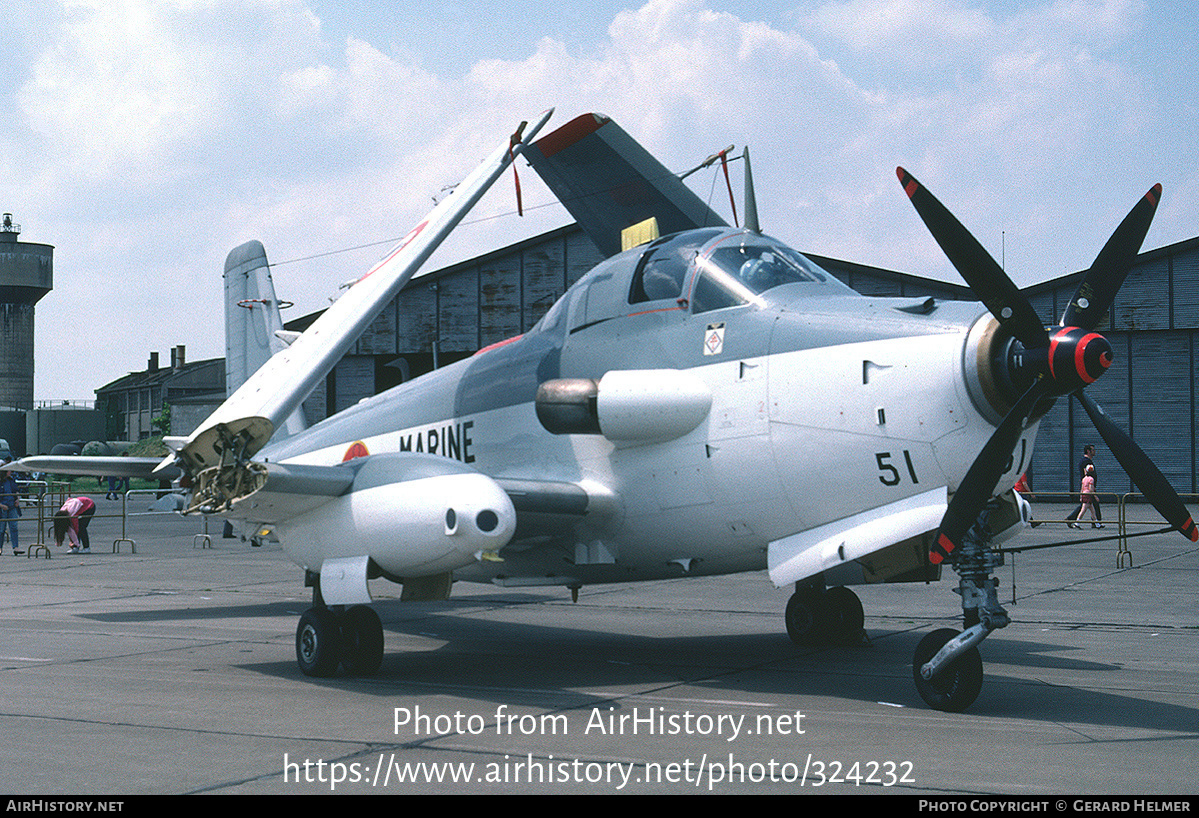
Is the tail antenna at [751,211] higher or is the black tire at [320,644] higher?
the tail antenna at [751,211]

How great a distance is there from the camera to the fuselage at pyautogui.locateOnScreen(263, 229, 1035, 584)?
324 inches

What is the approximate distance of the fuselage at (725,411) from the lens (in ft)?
27.0

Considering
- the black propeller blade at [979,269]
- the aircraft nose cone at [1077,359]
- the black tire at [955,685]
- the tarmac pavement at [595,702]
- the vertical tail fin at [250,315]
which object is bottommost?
the tarmac pavement at [595,702]

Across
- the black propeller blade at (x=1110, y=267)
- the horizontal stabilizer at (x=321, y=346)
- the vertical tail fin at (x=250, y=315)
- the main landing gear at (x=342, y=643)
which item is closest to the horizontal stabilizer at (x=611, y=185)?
the vertical tail fin at (x=250, y=315)

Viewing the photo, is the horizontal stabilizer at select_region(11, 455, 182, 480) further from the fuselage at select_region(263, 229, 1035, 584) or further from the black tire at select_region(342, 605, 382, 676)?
the fuselage at select_region(263, 229, 1035, 584)

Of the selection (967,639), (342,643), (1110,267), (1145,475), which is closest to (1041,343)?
(1110,267)

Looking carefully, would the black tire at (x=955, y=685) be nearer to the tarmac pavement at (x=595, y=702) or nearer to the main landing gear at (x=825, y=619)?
the tarmac pavement at (x=595, y=702)

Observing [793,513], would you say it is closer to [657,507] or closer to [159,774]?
[657,507]

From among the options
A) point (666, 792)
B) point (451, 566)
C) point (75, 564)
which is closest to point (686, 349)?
point (451, 566)

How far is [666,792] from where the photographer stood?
584cm

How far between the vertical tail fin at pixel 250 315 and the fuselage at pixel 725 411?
16.2 feet

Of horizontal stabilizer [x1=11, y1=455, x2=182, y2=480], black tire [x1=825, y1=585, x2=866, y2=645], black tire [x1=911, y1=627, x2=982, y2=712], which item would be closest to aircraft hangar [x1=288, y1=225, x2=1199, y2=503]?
black tire [x1=825, y1=585, x2=866, y2=645]

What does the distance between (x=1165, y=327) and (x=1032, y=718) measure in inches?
1439

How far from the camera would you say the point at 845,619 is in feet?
38.9
